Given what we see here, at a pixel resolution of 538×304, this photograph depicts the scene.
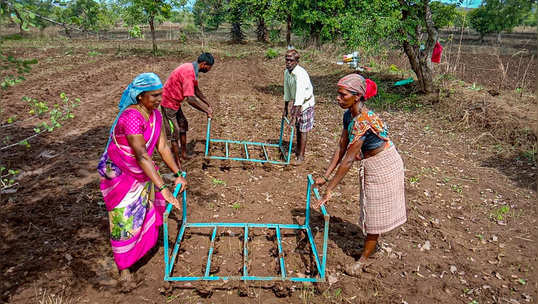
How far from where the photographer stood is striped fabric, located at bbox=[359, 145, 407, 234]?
326cm

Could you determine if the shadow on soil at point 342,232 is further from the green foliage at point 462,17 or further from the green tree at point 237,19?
the green tree at point 237,19

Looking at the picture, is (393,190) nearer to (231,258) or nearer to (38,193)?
(231,258)

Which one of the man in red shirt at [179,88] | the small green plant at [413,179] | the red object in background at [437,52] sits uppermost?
the red object in background at [437,52]

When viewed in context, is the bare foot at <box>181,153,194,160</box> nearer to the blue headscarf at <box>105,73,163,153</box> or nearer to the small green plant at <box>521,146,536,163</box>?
the blue headscarf at <box>105,73,163,153</box>

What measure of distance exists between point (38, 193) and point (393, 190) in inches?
192

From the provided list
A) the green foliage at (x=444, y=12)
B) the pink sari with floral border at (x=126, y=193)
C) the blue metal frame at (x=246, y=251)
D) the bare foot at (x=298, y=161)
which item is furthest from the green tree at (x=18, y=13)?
the green foliage at (x=444, y=12)

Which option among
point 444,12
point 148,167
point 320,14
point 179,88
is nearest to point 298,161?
point 179,88

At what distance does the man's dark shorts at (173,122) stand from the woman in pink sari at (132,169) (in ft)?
6.86

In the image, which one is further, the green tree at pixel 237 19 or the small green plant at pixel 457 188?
the green tree at pixel 237 19

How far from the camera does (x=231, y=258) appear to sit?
3803mm

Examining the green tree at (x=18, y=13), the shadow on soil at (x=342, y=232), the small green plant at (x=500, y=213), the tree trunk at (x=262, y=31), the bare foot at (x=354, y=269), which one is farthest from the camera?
the tree trunk at (x=262, y=31)

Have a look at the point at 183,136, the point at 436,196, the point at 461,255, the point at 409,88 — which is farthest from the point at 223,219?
the point at 409,88

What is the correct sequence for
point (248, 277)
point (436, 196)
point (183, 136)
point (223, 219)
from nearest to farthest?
point (248, 277) → point (223, 219) → point (436, 196) → point (183, 136)

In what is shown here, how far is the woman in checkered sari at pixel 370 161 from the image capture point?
311 cm
